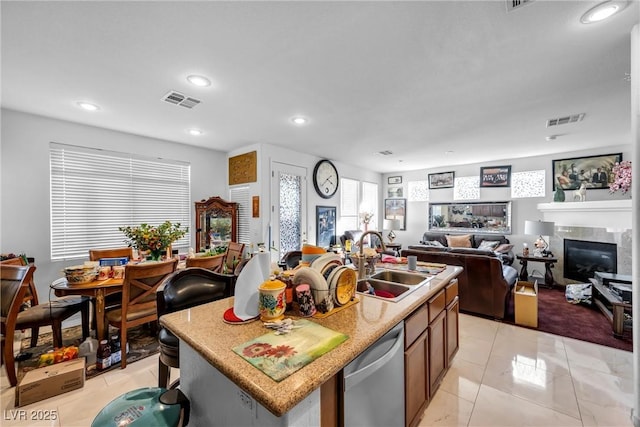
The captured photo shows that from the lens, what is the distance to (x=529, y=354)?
256cm

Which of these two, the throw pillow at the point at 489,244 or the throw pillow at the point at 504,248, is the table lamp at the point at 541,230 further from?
the throw pillow at the point at 489,244

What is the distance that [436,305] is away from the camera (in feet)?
5.91

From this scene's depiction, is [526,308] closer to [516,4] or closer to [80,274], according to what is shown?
[516,4]

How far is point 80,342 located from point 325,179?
14.4 ft

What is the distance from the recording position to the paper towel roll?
1.21 metres

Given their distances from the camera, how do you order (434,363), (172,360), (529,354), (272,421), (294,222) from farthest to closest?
(294,222) < (529,354) < (434,363) < (172,360) < (272,421)

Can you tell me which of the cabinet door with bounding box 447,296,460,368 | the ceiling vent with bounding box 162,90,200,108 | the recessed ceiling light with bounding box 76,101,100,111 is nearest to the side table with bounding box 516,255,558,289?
the cabinet door with bounding box 447,296,460,368

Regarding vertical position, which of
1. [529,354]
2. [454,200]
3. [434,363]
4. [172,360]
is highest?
[454,200]

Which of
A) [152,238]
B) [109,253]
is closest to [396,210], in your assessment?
[152,238]

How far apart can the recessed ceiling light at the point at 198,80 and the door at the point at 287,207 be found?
2.14m

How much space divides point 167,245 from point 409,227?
19.8 feet

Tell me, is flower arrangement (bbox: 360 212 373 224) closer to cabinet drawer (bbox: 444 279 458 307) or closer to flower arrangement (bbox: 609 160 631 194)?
flower arrangement (bbox: 609 160 631 194)

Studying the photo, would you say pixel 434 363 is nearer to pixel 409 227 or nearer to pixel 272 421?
pixel 272 421

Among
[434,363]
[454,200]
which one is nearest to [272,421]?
[434,363]
